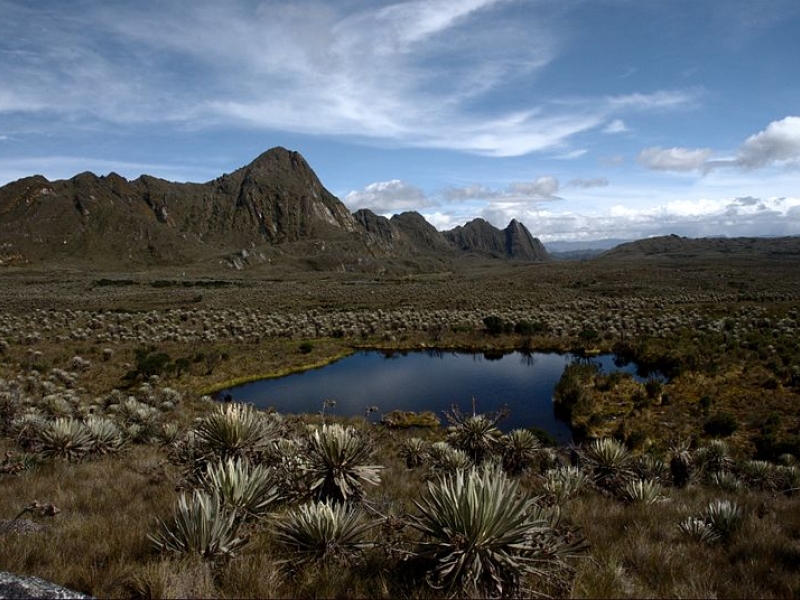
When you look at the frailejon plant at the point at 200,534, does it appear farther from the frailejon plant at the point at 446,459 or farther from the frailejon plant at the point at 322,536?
the frailejon plant at the point at 446,459

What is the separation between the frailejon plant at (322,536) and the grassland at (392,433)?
0.40 ft

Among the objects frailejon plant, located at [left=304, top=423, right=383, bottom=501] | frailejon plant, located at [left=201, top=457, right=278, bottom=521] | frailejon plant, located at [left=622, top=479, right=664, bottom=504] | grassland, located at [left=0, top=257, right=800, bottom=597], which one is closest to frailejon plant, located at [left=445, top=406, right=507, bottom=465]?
grassland, located at [left=0, top=257, right=800, bottom=597]

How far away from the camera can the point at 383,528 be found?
13.7 feet

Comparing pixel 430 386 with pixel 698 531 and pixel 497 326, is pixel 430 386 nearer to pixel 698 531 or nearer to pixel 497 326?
pixel 497 326

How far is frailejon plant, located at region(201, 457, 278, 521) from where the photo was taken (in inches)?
172

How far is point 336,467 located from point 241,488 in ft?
3.19

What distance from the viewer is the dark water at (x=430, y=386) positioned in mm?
18250

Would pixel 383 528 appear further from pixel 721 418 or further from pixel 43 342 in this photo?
pixel 43 342

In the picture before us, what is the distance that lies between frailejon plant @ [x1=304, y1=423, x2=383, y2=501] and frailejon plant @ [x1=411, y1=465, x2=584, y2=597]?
60.5 inches

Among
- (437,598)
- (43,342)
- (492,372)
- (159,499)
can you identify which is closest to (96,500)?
(159,499)

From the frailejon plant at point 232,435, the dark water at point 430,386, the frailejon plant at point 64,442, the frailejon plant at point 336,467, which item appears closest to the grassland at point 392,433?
the frailejon plant at point 64,442

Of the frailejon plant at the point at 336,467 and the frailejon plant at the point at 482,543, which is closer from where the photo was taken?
the frailejon plant at the point at 482,543

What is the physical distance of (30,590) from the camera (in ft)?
9.13

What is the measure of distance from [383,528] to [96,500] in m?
3.96
